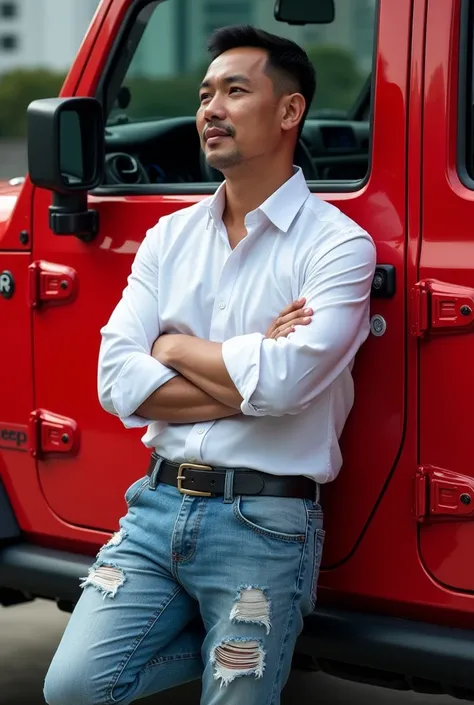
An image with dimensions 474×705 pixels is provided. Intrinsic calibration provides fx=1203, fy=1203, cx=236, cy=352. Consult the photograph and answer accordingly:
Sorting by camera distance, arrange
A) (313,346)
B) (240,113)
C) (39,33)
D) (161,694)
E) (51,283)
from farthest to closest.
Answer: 1. (39,33)
2. (161,694)
3. (51,283)
4. (240,113)
5. (313,346)

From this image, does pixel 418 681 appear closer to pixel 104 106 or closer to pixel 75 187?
pixel 75 187

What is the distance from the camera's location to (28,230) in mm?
3025

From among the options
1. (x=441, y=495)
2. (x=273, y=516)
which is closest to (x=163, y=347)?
(x=273, y=516)

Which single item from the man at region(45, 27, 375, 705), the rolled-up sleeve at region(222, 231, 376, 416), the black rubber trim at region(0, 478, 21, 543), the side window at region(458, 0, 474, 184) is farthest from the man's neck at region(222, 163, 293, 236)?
the black rubber trim at region(0, 478, 21, 543)

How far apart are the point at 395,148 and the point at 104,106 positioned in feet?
2.96

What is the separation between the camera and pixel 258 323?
2432mm

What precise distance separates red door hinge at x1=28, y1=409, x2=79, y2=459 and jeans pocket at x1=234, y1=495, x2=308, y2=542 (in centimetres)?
72

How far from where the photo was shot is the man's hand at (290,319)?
229cm

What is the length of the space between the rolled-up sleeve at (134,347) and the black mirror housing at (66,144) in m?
0.26

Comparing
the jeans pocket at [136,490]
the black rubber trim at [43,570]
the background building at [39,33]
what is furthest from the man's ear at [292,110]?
the background building at [39,33]

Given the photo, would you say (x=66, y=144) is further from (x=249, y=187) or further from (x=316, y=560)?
(x=316, y=560)

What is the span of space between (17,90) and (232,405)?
95.2ft

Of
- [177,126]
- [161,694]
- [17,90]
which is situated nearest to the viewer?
[177,126]

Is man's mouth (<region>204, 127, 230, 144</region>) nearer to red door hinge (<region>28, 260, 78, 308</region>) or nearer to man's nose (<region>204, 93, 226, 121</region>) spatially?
man's nose (<region>204, 93, 226, 121</region>)
